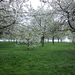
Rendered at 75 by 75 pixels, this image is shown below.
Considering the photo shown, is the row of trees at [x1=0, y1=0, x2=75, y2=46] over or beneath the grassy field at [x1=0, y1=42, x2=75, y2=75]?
over

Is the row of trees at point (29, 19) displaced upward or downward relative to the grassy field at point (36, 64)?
upward

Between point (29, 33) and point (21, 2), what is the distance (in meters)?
2.46

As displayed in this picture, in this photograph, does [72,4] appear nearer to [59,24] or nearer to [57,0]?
[57,0]

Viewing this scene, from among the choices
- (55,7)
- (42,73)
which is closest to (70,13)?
(55,7)

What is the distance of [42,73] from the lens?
442 centimetres

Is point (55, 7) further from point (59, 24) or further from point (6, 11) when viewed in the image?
point (6, 11)

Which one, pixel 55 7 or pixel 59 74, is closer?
pixel 59 74

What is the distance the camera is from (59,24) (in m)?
7.28

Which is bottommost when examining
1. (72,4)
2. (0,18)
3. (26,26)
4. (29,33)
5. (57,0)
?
(29,33)

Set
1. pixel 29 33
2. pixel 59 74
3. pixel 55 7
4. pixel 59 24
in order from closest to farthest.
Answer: pixel 59 74, pixel 29 33, pixel 59 24, pixel 55 7

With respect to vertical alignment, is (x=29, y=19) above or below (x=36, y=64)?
above

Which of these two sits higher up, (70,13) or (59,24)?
(70,13)

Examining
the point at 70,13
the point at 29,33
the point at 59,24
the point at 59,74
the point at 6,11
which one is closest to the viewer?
the point at 59,74

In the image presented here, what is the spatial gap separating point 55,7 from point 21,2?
11.0ft
